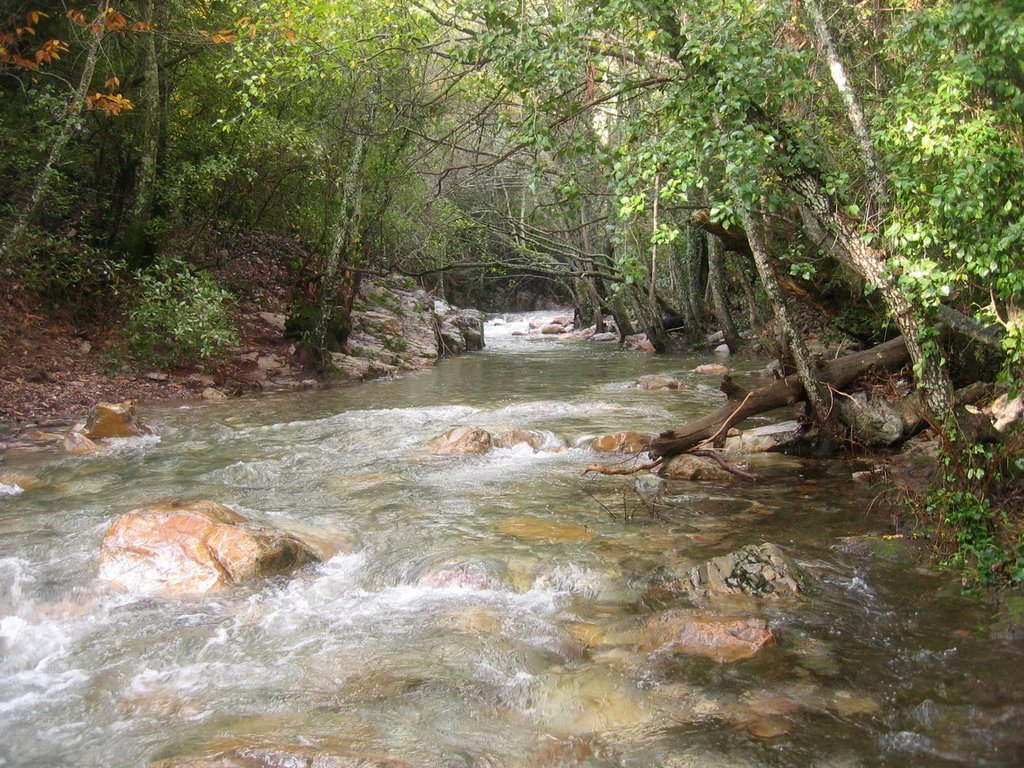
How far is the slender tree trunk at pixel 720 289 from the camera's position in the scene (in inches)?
793

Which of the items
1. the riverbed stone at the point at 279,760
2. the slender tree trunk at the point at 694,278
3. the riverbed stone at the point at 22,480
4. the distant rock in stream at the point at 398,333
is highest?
the slender tree trunk at the point at 694,278

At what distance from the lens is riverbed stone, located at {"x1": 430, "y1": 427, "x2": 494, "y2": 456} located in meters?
10.4

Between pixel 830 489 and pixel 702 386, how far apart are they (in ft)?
24.2

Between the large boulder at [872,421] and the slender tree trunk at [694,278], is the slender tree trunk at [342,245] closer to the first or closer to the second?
the slender tree trunk at [694,278]

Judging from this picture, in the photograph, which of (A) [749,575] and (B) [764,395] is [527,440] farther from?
(A) [749,575]

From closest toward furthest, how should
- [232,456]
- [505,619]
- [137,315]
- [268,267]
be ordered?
[505,619]
[232,456]
[137,315]
[268,267]

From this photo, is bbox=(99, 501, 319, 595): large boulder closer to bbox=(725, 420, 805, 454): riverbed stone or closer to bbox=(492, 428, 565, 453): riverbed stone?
bbox=(492, 428, 565, 453): riverbed stone

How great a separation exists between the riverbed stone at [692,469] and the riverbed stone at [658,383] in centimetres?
633

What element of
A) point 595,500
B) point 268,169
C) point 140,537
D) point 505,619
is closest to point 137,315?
point 268,169

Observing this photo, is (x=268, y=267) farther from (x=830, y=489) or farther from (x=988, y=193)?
(x=988, y=193)

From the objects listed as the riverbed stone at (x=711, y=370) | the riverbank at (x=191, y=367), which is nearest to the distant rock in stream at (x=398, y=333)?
the riverbank at (x=191, y=367)

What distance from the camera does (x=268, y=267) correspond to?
19.9 meters

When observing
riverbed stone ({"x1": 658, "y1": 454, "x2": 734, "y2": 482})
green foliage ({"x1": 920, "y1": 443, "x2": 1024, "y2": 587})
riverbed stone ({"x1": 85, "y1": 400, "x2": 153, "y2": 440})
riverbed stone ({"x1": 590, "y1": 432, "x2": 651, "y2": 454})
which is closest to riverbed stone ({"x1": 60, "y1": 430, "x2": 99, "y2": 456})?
riverbed stone ({"x1": 85, "y1": 400, "x2": 153, "y2": 440})

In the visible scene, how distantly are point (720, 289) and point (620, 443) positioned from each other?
11.4 metres
